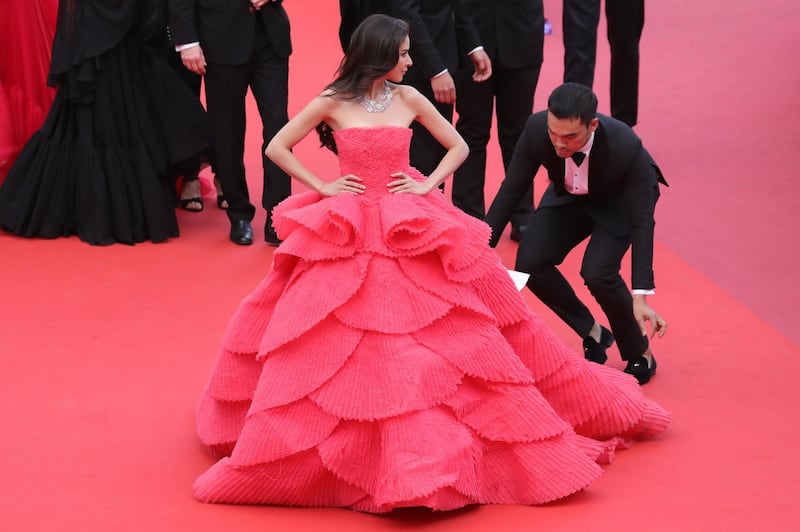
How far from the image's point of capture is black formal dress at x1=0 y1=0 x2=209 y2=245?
6.11m

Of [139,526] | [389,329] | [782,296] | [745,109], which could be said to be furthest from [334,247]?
[745,109]

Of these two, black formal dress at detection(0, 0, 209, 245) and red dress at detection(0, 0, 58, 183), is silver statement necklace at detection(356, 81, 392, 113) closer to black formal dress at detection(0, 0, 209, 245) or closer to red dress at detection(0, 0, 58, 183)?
black formal dress at detection(0, 0, 209, 245)

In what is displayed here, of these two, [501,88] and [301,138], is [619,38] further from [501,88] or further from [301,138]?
[301,138]

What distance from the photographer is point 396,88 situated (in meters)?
4.10

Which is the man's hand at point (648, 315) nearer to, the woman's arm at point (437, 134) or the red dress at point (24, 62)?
the woman's arm at point (437, 134)

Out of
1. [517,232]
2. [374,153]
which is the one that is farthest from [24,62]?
[374,153]

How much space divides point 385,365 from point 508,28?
273 centimetres

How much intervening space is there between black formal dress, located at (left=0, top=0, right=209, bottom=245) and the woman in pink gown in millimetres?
2344

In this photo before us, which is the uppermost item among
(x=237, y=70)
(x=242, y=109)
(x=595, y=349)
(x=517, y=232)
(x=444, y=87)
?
(x=444, y=87)

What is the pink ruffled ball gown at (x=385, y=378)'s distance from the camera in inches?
140

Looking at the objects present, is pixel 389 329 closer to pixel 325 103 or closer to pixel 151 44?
pixel 325 103

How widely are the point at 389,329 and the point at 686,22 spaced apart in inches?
293

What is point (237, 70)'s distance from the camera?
5961 mm

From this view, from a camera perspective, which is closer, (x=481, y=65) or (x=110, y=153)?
(x=481, y=65)
